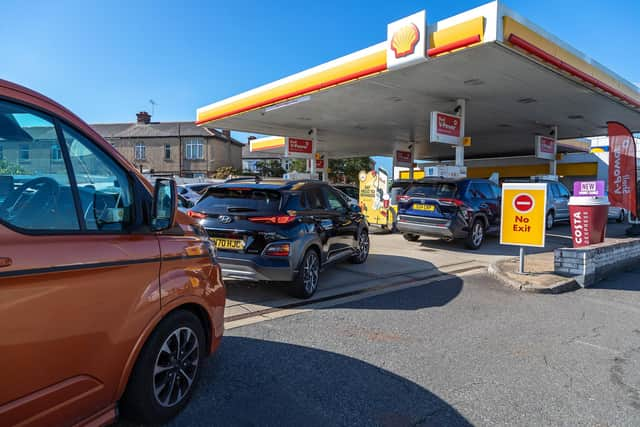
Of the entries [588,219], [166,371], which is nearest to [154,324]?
[166,371]

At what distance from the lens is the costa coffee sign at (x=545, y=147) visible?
1859 cm

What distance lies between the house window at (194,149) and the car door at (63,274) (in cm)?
4622

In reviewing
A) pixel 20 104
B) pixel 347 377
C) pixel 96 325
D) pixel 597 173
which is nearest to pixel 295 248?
pixel 347 377

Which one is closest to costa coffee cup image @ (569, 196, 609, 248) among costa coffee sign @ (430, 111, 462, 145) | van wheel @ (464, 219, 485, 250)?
van wheel @ (464, 219, 485, 250)

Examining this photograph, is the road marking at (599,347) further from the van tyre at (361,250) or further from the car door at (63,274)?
the car door at (63,274)

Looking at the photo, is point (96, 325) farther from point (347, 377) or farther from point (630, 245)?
point (630, 245)

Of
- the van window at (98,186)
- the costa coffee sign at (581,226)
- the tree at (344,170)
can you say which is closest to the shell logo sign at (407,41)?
the costa coffee sign at (581,226)

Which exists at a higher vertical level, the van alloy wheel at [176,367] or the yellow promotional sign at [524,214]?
the yellow promotional sign at [524,214]

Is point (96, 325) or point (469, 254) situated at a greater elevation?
point (96, 325)

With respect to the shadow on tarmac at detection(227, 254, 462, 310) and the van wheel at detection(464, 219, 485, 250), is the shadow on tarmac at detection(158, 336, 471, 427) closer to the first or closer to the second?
the shadow on tarmac at detection(227, 254, 462, 310)

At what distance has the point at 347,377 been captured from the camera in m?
3.42

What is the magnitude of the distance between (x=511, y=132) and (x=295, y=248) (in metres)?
19.8

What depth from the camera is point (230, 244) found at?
17.1 feet

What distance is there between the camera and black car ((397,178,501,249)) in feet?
31.9
